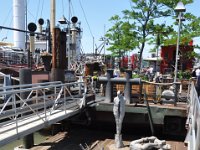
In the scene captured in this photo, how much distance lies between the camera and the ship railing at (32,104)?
7.60m

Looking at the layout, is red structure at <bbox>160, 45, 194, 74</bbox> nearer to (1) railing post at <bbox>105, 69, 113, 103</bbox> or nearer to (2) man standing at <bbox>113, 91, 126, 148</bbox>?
(1) railing post at <bbox>105, 69, 113, 103</bbox>

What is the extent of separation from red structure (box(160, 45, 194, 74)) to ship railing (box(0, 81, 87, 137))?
13.5 m

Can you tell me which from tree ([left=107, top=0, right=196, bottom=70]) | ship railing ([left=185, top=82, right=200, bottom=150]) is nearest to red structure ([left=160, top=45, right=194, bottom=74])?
tree ([left=107, top=0, right=196, bottom=70])

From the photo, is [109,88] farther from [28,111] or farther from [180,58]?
[180,58]

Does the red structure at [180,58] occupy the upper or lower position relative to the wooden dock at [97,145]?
upper

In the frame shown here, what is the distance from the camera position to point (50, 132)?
505 inches

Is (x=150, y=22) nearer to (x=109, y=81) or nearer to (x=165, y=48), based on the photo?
(x=165, y=48)

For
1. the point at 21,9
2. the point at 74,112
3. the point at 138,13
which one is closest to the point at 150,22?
the point at 138,13

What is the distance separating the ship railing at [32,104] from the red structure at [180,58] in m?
13.5

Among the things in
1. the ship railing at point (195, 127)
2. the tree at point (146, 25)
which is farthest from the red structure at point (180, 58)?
the ship railing at point (195, 127)

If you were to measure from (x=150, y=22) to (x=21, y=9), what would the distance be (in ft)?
56.6

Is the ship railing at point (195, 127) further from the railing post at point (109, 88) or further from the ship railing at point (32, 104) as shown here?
the railing post at point (109, 88)

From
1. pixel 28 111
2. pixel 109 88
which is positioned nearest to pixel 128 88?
pixel 109 88

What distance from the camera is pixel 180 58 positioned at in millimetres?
23750
